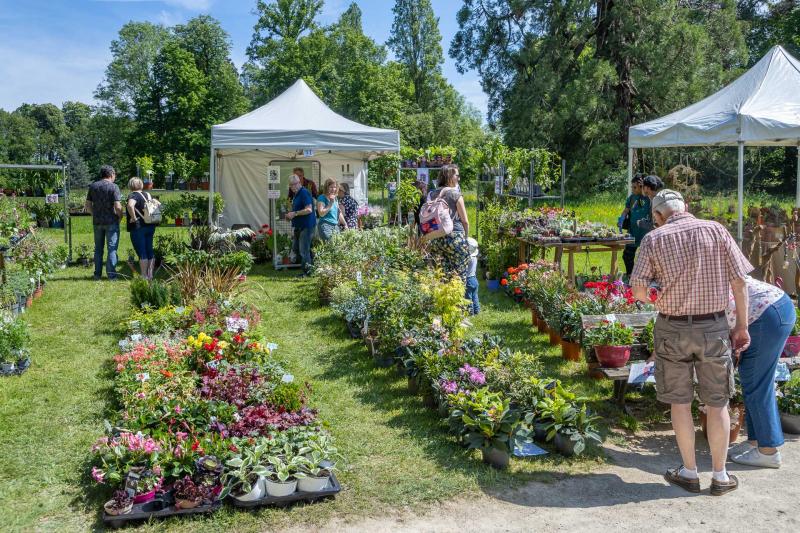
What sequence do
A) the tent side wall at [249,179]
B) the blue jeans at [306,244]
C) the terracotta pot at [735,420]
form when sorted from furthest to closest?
the tent side wall at [249,179] < the blue jeans at [306,244] < the terracotta pot at [735,420]

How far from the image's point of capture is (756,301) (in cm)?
398

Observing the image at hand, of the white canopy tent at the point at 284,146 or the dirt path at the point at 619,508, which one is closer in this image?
the dirt path at the point at 619,508

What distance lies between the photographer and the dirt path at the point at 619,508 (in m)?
3.45

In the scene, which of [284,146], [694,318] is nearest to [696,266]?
[694,318]

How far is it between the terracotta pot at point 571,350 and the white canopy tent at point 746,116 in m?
3.26

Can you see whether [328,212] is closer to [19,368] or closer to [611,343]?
[19,368]

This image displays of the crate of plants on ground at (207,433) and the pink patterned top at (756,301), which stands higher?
the pink patterned top at (756,301)

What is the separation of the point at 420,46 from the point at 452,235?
40779 millimetres

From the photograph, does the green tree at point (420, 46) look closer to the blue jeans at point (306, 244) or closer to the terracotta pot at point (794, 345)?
the blue jeans at point (306, 244)

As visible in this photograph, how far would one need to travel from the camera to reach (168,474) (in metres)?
3.62

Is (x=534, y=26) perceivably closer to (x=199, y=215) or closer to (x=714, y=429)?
(x=199, y=215)

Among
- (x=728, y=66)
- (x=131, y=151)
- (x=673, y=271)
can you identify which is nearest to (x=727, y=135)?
(x=673, y=271)

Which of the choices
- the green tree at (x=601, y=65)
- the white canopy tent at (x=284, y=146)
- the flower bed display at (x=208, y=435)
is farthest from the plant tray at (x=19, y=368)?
the green tree at (x=601, y=65)

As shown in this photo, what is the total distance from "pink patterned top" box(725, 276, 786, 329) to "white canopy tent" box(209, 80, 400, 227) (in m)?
7.43
